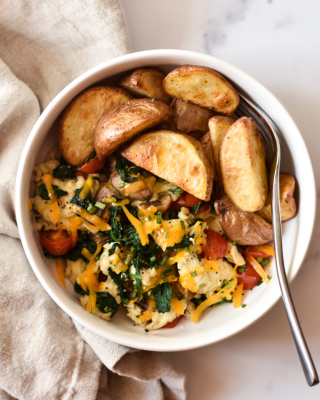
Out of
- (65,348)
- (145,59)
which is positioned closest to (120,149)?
(145,59)

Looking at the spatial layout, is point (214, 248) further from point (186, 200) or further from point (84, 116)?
point (84, 116)

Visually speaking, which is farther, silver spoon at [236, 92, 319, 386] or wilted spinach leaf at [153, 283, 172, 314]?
wilted spinach leaf at [153, 283, 172, 314]

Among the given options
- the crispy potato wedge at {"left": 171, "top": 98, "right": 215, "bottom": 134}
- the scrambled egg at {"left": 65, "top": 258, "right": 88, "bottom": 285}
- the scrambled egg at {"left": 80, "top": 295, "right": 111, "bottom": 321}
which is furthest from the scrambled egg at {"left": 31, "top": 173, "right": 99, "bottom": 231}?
the crispy potato wedge at {"left": 171, "top": 98, "right": 215, "bottom": 134}

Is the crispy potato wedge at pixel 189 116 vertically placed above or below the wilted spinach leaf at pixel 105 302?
above

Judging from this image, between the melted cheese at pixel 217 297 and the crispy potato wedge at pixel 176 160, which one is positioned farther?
the melted cheese at pixel 217 297

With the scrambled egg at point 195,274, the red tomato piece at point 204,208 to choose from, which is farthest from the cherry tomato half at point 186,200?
the scrambled egg at point 195,274

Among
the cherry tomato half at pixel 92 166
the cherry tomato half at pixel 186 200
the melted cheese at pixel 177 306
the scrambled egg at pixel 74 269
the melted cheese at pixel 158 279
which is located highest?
the cherry tomato half at pixel 92 166

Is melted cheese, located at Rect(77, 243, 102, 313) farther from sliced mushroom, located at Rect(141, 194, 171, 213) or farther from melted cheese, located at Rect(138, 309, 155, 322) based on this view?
sliced mushroom, located at Rect(141, 194, 171, 213)

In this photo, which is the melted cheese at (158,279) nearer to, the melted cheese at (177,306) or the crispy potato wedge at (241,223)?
the melted cheese at (177,306)
